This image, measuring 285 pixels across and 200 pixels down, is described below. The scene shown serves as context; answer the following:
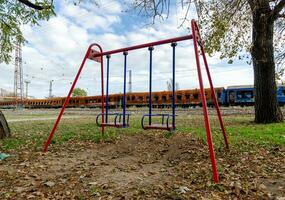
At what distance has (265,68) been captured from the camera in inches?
339

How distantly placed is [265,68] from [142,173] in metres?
6.85

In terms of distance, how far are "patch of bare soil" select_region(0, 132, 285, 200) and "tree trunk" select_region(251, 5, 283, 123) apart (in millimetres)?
4167

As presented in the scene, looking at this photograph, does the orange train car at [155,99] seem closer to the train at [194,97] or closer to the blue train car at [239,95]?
the train at [194,97]

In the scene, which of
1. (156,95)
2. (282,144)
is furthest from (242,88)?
(282,144)

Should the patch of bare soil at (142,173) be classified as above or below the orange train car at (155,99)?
below

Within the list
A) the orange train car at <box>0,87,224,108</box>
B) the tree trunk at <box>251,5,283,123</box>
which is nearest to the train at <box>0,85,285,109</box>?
the orange train car at <box>0,87,224,108</box>

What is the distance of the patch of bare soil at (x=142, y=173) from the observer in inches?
119

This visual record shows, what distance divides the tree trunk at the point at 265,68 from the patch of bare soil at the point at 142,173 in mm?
4167

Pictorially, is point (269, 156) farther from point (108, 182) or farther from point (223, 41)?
point (223, 41)

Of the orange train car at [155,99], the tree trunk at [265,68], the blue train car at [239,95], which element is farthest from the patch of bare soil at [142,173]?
the blue train car at [239,95]

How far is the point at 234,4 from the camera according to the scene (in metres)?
7.73

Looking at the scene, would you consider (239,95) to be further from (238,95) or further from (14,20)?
(14,20)

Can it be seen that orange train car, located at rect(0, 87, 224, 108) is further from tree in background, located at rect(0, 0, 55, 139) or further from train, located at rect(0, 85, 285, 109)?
tree in background, located at rect(0, 0, 55, 139)

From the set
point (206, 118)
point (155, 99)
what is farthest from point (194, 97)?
point (206, 118)
